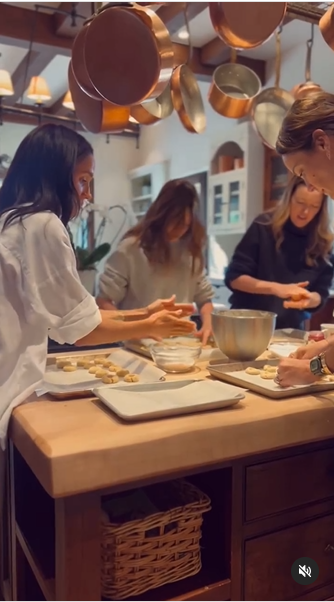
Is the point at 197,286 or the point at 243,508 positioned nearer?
the point at 243,508

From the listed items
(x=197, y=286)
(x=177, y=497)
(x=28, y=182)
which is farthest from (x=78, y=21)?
(x=177, y=497)

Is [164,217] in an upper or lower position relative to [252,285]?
upper


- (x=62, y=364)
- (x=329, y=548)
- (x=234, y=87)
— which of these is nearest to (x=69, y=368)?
(x=62, y=364)

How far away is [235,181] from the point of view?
13.4 ft

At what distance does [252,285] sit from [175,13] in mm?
1720

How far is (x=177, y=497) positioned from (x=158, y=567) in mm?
133

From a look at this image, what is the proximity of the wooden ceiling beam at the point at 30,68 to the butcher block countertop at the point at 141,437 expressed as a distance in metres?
3.19

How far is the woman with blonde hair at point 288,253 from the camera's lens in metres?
2.10

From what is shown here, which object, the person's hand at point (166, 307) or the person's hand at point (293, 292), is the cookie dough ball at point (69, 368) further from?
the person's hand at point (293, 292)

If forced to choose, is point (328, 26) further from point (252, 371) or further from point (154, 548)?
point (154, 548)

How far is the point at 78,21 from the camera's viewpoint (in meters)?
3.19

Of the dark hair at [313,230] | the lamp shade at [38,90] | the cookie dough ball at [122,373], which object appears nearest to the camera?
the cookie dough ball at [122,373]

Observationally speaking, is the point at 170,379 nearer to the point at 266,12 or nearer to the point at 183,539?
the point at 183,539

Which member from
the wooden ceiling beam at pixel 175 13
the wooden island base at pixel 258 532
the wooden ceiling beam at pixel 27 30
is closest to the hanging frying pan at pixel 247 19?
the wooden island base at pixel 258 532
